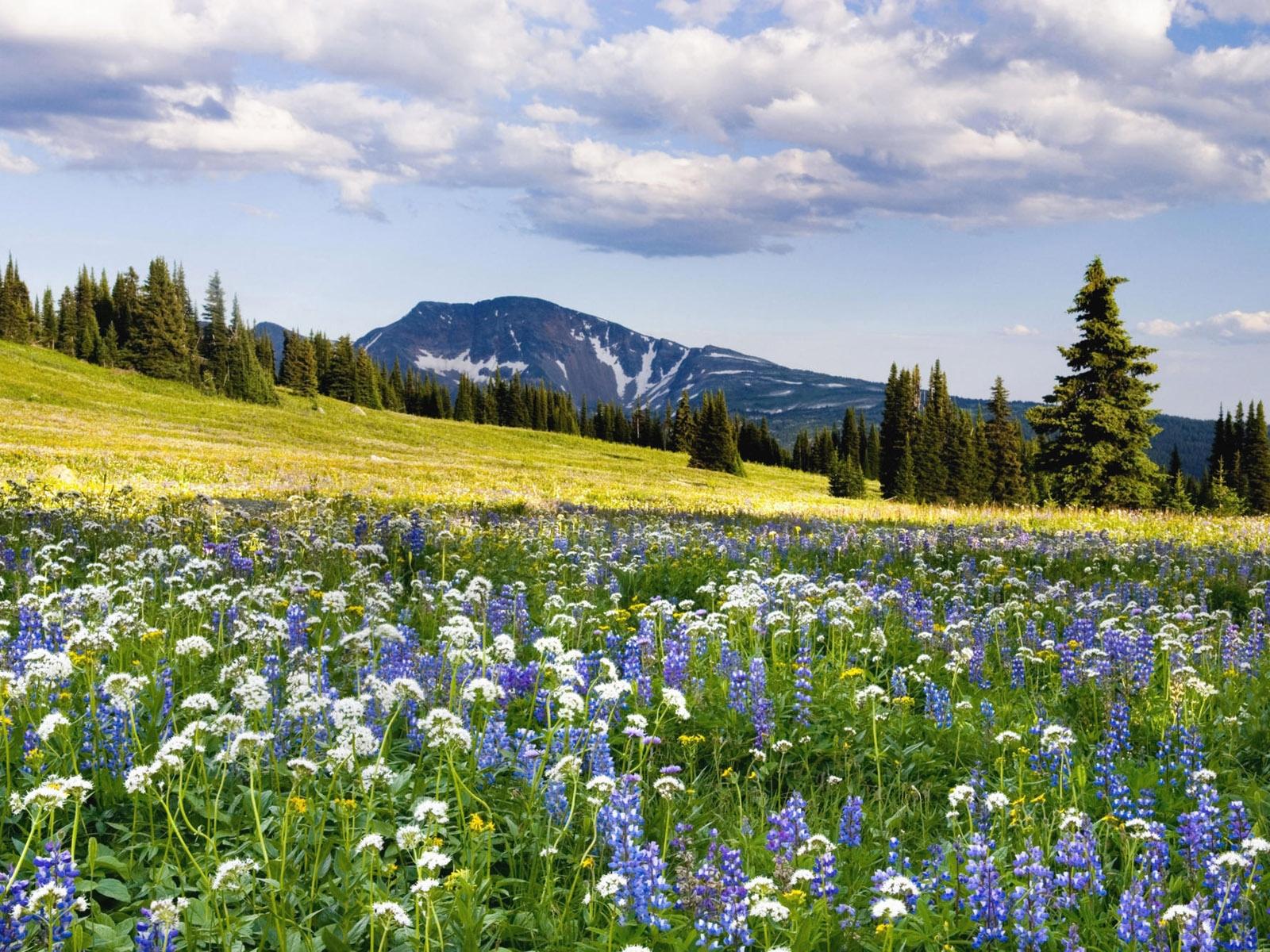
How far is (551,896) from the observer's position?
4117 mm

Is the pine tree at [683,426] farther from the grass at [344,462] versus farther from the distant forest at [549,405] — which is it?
the grass at [344,462]

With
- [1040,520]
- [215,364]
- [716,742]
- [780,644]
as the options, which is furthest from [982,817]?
[215,364]

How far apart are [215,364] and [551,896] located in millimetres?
114633

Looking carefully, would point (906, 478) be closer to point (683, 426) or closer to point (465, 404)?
point (683, 426)

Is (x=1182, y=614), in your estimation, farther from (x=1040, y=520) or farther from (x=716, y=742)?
(x=1040, y=520)

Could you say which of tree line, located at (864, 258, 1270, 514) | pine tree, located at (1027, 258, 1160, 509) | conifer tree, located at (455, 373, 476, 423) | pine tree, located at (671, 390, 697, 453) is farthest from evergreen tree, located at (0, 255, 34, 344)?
pine tree, located at (1027, 258, 1160, 509)

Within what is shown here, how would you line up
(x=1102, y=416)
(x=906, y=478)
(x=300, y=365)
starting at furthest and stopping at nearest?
(x=300, y=365)
(x=906, y=478)
(x=1102, y=416)

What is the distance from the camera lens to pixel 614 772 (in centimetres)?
520

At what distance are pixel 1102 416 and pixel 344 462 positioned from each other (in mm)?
36797

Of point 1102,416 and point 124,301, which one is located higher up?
point 124,301

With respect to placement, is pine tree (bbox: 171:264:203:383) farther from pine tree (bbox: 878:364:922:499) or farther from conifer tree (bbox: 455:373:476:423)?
pine tree (bbox: 878:364:922:499)

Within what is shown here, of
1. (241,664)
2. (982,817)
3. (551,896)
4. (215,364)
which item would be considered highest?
(215,364)

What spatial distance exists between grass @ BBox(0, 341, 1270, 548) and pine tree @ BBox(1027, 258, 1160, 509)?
9465 millimetres

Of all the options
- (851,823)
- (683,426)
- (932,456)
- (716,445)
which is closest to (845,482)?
(932,456)
